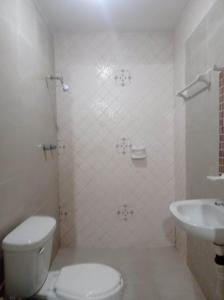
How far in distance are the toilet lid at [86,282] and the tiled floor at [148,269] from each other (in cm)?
63

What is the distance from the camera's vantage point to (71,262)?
2633 mm

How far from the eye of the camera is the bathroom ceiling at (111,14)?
2241 mm

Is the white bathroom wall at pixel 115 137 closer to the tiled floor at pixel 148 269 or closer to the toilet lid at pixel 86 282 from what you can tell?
the tiled floor at pixel 148 269

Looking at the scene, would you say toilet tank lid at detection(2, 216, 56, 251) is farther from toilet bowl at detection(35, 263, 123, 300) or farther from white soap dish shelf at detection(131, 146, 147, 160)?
white soap dish shelf at detection(131, 146, 147, 160)

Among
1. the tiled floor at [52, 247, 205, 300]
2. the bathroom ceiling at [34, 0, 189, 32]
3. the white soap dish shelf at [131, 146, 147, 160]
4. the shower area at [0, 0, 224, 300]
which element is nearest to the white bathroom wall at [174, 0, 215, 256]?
the shower area at [0, 0, 224, 300]

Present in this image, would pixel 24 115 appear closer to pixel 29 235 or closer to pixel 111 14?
pixel 29 235

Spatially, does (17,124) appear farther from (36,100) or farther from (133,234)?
(133,234)

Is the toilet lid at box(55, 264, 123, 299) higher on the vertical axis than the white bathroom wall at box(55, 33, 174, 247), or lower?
lower

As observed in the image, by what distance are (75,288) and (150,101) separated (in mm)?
2032

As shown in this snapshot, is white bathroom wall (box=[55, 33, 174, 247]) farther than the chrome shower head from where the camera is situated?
Yes

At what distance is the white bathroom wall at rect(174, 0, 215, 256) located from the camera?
89.3 inches

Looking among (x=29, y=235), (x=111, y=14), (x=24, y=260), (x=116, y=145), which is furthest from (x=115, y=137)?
(x=24, y=260)

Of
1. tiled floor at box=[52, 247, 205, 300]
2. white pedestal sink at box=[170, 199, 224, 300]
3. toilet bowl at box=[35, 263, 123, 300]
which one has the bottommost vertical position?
tiled floor at box=[52, 247, 205, 300]

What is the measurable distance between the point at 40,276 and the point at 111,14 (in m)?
2.23
